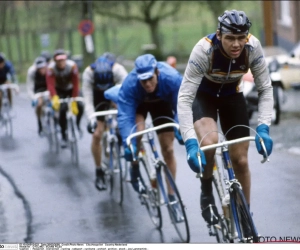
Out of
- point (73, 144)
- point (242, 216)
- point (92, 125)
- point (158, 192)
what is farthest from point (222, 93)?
point (73, 144)

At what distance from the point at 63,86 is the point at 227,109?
5.67 metres

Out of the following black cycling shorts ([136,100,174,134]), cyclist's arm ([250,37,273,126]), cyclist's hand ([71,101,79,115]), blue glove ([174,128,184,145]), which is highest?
cyclist's arm ([250,37,273,126])

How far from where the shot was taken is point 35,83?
11.8 m

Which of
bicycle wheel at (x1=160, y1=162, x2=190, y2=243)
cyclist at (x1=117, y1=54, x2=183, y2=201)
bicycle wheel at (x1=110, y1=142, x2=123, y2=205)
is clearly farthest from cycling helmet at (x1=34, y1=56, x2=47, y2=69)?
bicycle wheel at (x1=160, y1=162, x2=190, y2=243)

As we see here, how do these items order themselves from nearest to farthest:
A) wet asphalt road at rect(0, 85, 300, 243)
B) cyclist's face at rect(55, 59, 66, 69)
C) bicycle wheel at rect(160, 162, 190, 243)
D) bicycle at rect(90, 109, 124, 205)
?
wet asphalt road at rect(0, 85, 300, 243) < bicycle wheel at rect(160, 162, 190, 243) < bicycle at rect(90, 109, 124, 205) < cyclist's face at rect(55, 59, 66, 69)

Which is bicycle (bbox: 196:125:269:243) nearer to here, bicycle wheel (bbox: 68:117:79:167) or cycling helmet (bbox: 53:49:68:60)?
cycling helmet (bbox: 53:49:68:60)

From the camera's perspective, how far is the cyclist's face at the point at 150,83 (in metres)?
6.15

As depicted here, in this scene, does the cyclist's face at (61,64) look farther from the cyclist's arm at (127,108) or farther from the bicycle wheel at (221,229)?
the bicycle wheel at (221,229)

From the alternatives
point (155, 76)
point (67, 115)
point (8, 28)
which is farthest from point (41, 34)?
point (67, 115)

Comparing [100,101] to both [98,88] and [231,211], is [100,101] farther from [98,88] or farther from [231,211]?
[231,211]

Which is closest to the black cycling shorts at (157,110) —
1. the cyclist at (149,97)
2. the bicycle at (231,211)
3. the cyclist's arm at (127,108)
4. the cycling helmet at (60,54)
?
the cyclist at (149,97)

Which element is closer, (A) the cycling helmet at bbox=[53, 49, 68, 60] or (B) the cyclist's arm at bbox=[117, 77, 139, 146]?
(B) the cyclist's arm at bbox=[117, 77, 139, 146]

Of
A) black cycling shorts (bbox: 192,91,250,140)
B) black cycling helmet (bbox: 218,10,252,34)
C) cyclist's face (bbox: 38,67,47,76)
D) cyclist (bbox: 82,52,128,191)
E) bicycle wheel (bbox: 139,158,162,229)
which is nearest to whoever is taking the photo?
black cycling helmet (bbox: 218,10,252,34)

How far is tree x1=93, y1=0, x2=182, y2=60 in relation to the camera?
5957 mm
